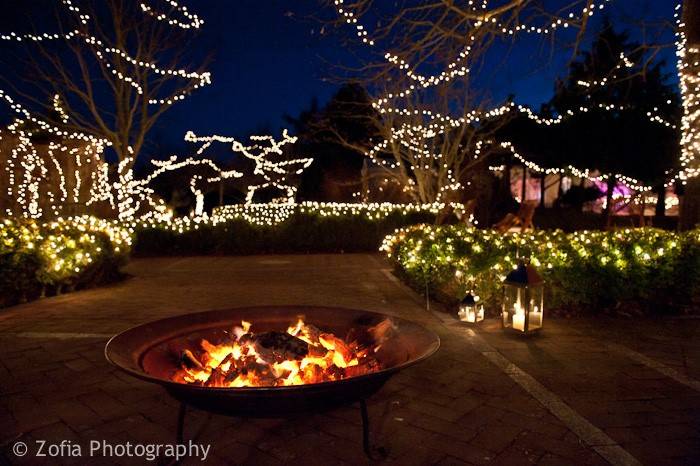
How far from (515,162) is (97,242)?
72.9 ft

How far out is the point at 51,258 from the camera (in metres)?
7.14

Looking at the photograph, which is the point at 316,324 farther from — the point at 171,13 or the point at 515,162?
the point at 515,162

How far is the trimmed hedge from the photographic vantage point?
12594 millimetres

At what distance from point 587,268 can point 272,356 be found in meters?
4.51

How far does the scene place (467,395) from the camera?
367cm

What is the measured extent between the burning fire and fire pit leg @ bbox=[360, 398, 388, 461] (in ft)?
0.62

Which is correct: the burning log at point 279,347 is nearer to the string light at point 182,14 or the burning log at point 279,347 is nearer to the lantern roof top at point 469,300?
the lantern roof top at point 469,300

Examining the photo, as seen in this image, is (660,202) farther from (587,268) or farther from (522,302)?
(522,302)

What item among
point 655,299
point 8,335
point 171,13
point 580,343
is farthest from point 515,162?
point 8,335

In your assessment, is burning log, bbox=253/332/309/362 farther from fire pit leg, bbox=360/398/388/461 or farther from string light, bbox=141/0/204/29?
string light, bbox=141/0/204/29

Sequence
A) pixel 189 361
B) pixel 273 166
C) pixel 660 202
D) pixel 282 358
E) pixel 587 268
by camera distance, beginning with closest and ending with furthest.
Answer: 1. pixel 282 358
2. pixel 189 361
3. pixel 587 268
4. pixel 273 166
5. pixel 660 202

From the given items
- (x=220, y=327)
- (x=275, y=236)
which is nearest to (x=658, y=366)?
(x=220, y=327)

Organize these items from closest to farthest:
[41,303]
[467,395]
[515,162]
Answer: [467,395]
[41,303]
[515,162]

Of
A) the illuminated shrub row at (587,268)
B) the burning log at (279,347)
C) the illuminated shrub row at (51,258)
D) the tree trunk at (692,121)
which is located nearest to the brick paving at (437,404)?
the illuminated shrub row at (587,268)
